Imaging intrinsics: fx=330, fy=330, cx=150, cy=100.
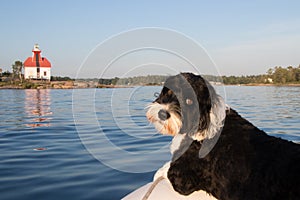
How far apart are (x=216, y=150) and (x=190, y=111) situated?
1.69 ft

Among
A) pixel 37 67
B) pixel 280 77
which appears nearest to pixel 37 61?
pixel 37 67

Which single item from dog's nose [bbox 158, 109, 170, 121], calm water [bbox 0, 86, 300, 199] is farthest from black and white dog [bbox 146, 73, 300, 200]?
calm water [bbox 0, 86, 300, 199]

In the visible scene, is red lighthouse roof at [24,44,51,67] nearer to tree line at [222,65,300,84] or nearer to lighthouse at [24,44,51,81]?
lighthouse at [24,44,51,81]

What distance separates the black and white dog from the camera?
2646 millimetres

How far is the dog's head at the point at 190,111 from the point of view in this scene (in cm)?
344

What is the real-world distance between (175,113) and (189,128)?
217 millimetres

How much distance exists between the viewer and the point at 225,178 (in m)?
2.98

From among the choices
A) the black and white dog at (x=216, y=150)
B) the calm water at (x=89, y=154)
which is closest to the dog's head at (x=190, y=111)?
the black and white dog at (x=216, y=150)

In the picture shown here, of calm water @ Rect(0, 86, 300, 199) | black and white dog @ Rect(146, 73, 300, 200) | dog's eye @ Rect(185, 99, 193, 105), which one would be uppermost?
dog's eye @ Rect(185, 99, 193, 105)

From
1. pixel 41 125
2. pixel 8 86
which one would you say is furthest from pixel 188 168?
pixel 8 86

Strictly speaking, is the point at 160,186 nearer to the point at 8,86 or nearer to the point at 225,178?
the point at 225,178

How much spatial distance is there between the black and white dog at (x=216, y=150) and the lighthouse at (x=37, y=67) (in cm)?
8448

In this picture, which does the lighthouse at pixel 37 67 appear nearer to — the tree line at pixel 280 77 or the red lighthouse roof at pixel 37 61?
the red lighthouse roof at pixel 37 61

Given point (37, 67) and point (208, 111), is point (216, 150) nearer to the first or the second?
point (208, 111)
